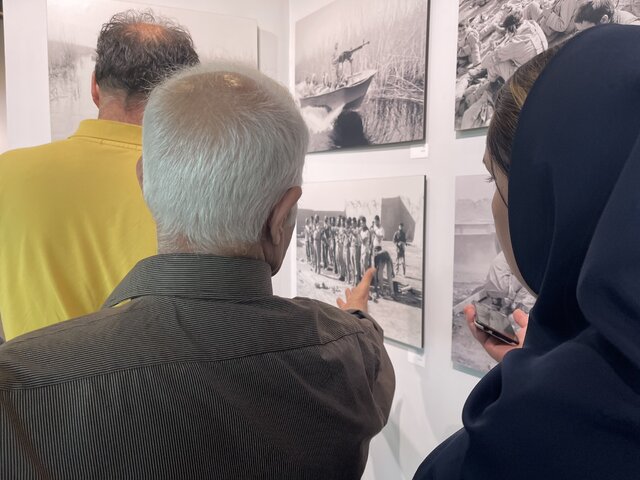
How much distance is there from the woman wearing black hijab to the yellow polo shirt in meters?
0.78

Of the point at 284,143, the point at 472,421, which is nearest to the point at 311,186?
the point at 284,143

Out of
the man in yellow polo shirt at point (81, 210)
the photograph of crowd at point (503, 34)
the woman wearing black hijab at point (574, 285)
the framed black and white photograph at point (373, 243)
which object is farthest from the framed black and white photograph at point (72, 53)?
the woman wearing black hijab at point (574, 285)

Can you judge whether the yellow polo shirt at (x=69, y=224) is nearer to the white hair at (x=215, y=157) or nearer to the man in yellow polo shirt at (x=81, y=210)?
the man in yellow polo shirt at (x=81, y=210)

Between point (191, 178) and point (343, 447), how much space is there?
498 millimetres

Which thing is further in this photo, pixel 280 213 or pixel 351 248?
pixel 351 248

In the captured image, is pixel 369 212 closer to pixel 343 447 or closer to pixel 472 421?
pixel 343 447

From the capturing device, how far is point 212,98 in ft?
2.49

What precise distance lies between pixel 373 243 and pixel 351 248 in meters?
0.13

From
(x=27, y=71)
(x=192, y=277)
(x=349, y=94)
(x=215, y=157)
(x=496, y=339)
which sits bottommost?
(x=496, y=339)

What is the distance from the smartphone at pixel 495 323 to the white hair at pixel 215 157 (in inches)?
27.9

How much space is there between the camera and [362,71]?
1.78 m

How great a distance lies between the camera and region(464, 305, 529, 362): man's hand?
1.19m

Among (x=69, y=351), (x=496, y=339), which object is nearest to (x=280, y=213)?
(x=69, y=351)

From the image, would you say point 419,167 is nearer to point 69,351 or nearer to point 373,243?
point 373,243
